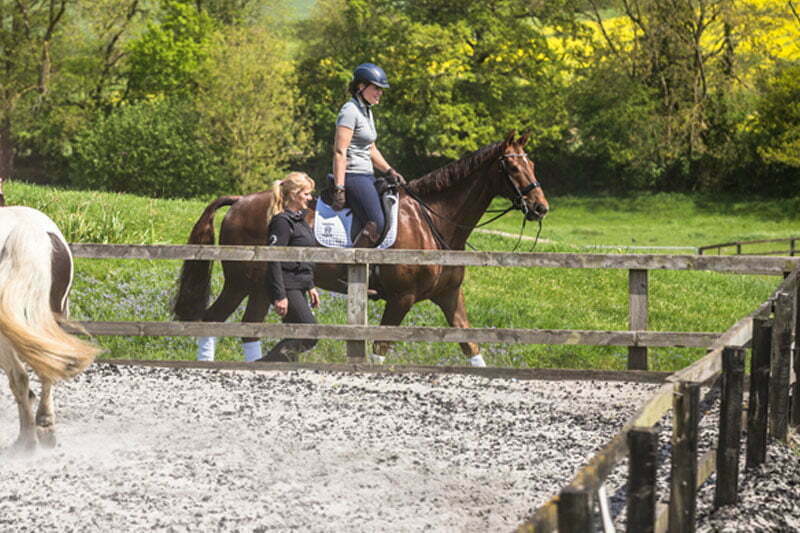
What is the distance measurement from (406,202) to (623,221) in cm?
3411

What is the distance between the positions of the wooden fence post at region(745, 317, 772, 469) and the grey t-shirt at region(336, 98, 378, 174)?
4.57m

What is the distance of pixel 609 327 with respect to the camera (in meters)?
14.9

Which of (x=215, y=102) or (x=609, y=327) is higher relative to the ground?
(x=215, y=102)

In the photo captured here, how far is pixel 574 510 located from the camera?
3148mm

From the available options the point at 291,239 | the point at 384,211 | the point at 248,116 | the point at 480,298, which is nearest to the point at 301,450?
the point at 291,239

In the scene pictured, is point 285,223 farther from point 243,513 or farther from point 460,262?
point 243,513

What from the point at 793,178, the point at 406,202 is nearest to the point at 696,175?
the point at 793,178

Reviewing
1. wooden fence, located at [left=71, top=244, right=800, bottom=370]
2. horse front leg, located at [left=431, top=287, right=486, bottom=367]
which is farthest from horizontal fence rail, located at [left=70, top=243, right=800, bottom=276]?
horse front leg, located at [left=431, top=287, right=486, bottom=367]

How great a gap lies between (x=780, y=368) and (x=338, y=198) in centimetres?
447

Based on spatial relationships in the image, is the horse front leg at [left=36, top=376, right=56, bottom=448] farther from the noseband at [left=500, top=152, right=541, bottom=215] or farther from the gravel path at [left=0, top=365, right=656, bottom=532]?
the noseband at [left=500, top=152, right=541, bottom=215]

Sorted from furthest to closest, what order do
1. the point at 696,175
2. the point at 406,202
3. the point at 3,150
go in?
the point at 3,150 < the point at 696,175 < the point at 406,202

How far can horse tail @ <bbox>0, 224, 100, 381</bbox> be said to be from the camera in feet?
23.1

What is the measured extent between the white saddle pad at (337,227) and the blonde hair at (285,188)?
2.16ft

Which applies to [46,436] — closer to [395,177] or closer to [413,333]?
[413,333]
